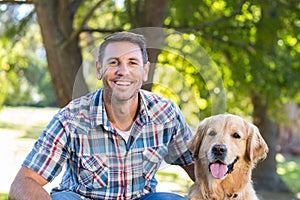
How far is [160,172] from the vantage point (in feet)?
43.5

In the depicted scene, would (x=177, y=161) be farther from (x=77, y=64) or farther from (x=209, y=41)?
(x=209, y=41)

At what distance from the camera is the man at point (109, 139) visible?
364cm

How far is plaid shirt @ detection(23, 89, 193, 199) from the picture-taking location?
3.63m

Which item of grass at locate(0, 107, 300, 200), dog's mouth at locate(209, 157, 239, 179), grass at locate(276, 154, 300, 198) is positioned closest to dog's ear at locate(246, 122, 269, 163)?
dog's mouth at locate(209, 157, 239, 179)

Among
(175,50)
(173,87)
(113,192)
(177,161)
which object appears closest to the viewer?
(113,192)

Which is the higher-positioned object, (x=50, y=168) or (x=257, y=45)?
(x=257, y=45)

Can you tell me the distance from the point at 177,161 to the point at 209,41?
13.4ft

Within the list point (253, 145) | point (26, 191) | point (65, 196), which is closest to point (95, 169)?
point (65, 196)

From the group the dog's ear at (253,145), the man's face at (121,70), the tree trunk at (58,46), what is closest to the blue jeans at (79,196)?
the dog's ear at (253,145)

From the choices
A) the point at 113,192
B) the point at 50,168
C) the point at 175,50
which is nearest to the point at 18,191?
the point at 50,168

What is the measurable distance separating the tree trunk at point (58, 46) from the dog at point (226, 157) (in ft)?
9.65

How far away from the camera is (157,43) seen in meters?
5.87

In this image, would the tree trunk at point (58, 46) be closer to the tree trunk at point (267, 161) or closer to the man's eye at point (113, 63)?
the man's eye at point (113, 63)

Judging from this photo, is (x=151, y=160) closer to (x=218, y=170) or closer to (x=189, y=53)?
(x=218, y=170)
